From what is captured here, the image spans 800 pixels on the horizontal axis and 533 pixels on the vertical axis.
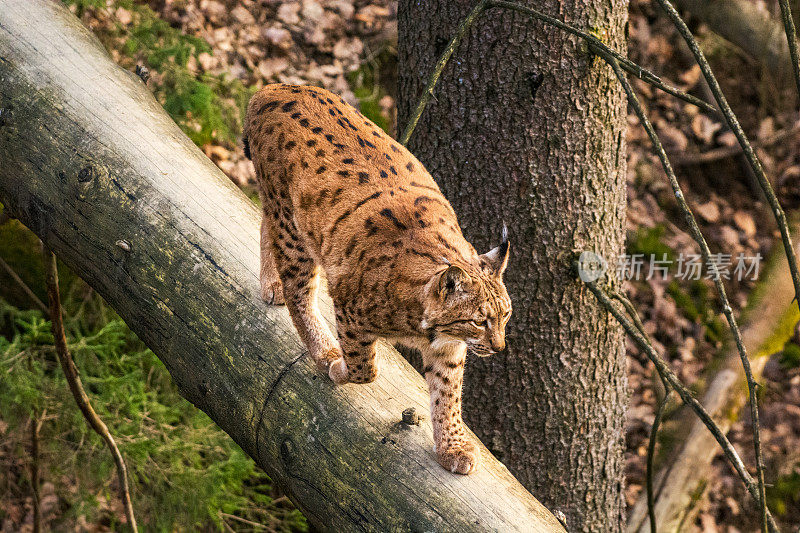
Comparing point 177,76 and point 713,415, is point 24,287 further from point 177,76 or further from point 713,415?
point 713,415

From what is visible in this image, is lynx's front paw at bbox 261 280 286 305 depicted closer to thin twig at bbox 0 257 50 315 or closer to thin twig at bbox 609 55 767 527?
thin twig at bbox 609 55 767 527

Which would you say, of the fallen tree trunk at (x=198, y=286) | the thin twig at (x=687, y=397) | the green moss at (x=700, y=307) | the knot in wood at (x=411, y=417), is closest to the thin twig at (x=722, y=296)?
the thin twig at (x=687, y=397)

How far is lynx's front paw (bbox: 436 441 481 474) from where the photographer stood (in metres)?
2.69

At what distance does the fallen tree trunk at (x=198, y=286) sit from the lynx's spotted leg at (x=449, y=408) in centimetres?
5

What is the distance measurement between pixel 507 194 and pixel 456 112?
45 centimetres

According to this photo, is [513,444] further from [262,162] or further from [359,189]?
[262,162]

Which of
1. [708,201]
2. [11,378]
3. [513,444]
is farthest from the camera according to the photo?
[708,201]

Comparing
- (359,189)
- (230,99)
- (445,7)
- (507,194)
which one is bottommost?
(230,99)

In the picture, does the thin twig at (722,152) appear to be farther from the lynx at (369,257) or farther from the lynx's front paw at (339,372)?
the lynx's front paw at (339,372)

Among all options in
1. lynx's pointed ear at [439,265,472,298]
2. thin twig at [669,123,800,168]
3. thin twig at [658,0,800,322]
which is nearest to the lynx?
lynx's pointed ear at [439,265,472,298]

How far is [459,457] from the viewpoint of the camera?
2678 mm

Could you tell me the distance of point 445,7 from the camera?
3.48 m

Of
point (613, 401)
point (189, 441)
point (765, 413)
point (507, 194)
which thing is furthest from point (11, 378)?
point (765, 413)

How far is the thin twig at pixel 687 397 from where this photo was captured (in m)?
2.73
